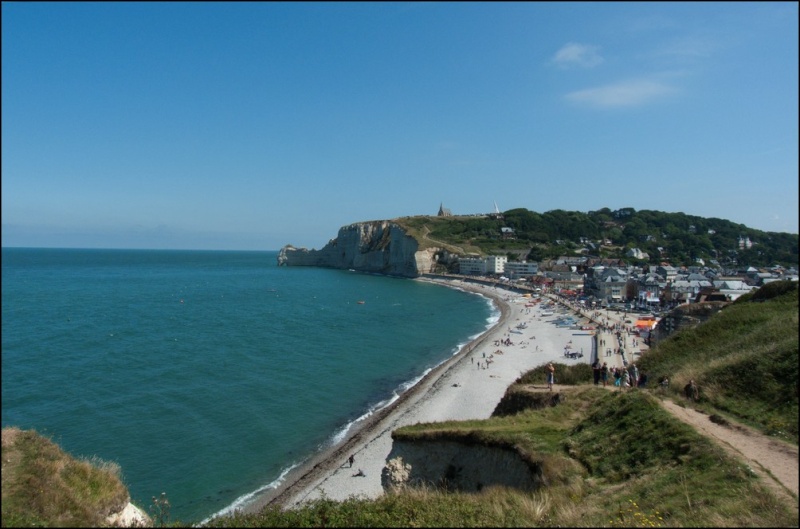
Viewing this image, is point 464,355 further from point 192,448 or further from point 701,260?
point 701,260

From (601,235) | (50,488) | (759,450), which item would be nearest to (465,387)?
(759,450)

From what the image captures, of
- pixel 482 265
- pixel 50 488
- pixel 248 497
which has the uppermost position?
pixel 482 265

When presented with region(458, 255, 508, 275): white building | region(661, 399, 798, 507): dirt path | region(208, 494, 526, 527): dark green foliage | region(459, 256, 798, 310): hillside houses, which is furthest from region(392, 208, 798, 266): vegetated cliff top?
region(208, 494, 526, 527): dark green foliage

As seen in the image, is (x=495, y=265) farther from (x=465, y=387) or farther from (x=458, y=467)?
(x=458, y=467)

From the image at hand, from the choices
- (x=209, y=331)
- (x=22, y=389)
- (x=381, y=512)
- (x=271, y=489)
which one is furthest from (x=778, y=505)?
(x=209, y=331)

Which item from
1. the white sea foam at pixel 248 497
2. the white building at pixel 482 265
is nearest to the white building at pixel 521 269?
the white building at pixel 482 265

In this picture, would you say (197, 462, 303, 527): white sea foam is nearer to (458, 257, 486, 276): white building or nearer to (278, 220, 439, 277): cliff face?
(458, 257, 486, 276): white building
